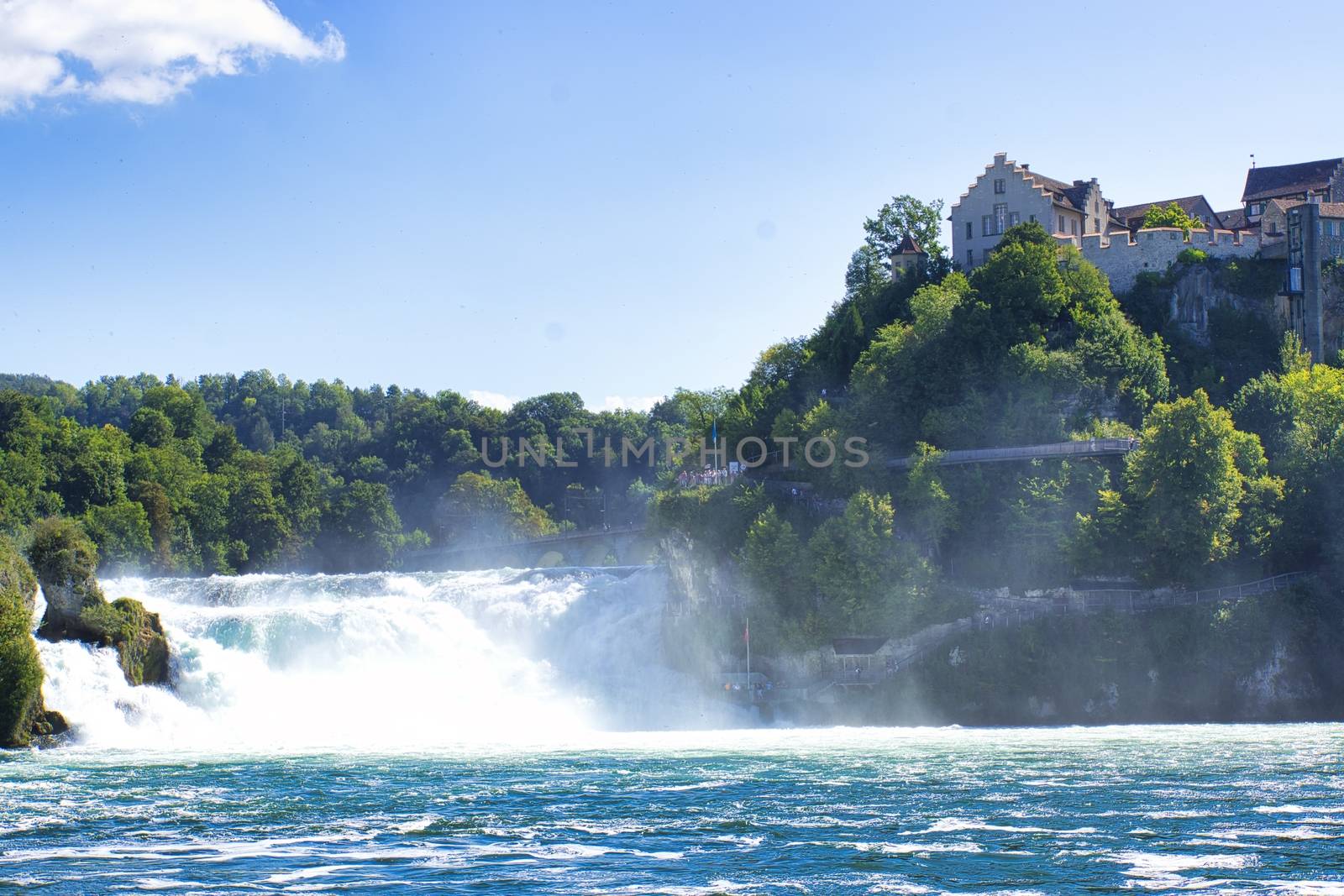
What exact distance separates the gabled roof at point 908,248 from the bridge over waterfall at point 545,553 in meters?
22.7

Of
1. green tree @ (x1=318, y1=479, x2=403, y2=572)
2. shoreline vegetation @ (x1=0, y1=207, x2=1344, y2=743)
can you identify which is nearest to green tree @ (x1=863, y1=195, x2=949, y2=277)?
shoreline vegetation @ (x1=0, y1=207, x2=1344, y2=743)

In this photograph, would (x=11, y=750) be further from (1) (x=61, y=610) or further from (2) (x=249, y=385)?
(2) (x=249, y=385)

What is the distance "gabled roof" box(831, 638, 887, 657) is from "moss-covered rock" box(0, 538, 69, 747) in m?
28.0

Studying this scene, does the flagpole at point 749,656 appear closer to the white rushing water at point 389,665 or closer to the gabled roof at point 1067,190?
the white rushing water at point 389,665

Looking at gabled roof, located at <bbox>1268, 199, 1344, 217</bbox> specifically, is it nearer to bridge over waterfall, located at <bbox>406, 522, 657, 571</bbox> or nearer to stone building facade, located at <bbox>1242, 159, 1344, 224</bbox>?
stone building facade, located at <bbox>1242, 159, 1344, 224</bbox>

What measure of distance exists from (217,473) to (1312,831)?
9254cm

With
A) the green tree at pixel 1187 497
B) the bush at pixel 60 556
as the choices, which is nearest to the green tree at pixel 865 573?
the green tree at pixel 1187 497

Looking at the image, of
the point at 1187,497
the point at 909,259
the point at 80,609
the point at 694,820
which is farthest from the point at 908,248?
the point at 694,820

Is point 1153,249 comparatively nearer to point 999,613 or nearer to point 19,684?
Answer: point 999,613

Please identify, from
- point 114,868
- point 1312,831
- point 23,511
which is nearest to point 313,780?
point 114,868

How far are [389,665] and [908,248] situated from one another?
36984 millimetres

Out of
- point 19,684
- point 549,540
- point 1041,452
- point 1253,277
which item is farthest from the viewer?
point 549,540

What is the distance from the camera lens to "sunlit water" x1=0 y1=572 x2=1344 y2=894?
82.8 ft

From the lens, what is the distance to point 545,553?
96875 millimetres
